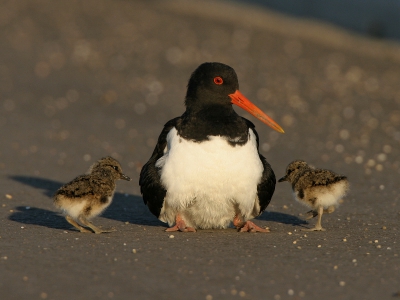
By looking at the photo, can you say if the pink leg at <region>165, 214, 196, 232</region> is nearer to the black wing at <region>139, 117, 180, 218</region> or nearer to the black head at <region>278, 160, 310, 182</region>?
the black wing at <region>139, 117, 180, 218</region>

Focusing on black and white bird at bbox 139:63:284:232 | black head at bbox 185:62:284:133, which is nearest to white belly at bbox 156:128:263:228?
black and white bird at bbox 139:63:284:232

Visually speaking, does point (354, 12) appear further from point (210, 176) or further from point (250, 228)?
point (210, 176)

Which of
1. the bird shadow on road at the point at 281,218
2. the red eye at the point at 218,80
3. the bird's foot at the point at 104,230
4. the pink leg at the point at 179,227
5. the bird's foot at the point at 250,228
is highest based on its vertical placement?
the red eye at the point at 218,80

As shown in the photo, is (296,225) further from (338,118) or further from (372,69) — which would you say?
(372,69)

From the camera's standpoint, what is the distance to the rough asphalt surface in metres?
5.54

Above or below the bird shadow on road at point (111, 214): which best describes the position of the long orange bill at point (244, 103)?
above

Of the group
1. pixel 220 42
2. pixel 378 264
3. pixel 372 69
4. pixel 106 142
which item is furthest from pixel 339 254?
pixel 220 42

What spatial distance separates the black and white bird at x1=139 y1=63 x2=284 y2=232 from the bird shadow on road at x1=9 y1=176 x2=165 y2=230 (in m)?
0.71

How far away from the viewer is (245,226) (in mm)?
7250

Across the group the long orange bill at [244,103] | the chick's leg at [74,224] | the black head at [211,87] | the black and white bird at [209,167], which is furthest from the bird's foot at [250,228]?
the chick's leg at [74,224]

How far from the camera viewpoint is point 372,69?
16891 mm

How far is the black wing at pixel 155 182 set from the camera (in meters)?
7.08

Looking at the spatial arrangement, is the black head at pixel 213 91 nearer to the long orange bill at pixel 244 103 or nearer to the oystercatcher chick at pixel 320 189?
the long orange bill at pixel 244 103

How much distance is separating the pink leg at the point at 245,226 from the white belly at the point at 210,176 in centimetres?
17
